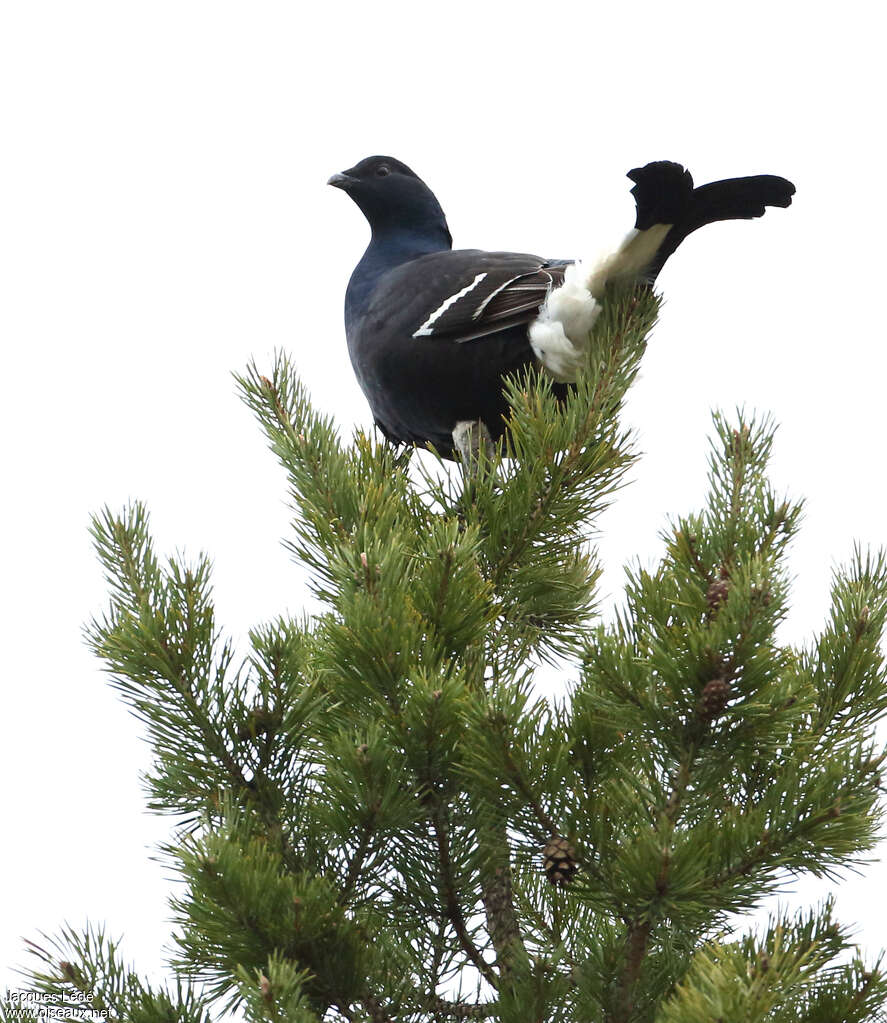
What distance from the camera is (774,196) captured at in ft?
11.7

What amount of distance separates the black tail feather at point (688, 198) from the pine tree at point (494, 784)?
87 centimetres

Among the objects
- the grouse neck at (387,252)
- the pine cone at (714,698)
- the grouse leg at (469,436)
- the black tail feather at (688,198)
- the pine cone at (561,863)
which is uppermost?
the grouse neck at (387,252)


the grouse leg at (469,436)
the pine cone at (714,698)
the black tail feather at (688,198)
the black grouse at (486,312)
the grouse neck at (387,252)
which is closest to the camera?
the pine cone at (714,698)

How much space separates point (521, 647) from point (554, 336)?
46.5 inches

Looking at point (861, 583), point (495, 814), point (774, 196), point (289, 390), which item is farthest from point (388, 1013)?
point (774, 196)

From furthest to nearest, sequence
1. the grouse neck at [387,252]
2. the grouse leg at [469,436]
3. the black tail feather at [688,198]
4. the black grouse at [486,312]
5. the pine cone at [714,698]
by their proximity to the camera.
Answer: the grouse neck at [387,252], the grouse leg at [469,436], the black grouse at [486,312], the black tail feather at [688,198], the pine cone at [714,698]

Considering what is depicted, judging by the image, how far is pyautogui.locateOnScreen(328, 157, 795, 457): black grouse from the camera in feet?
11.7

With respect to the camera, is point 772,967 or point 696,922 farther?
point 696,922

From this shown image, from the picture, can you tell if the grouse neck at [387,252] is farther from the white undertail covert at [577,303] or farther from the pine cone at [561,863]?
the pine cone at [561,863]

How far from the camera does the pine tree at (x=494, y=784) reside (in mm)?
2293

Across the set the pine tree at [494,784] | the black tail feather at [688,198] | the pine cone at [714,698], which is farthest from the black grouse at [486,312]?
the pine cone at [714,698]

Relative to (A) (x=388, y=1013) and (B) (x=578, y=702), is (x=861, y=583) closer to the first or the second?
(B) (x=578, y=702)

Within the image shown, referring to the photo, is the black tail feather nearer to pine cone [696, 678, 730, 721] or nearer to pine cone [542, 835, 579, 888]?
pine cone [696, 678, 730, 721]

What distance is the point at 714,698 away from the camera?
230 centimetres
